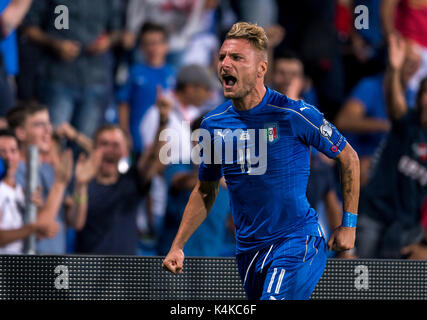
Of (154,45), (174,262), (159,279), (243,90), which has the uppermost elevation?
(154,45)

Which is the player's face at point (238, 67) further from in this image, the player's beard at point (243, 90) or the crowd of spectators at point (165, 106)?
the crowd of spectators at point (165, 106)

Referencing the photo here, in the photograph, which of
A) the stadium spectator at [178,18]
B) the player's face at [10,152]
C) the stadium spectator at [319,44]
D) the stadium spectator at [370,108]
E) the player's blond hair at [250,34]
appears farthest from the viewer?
the stadium spectator at [178,18]

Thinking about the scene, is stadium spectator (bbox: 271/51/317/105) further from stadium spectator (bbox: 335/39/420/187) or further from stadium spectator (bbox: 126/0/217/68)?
stadium spectator (bbox: 126/0/217/68)

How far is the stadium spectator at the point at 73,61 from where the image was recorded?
7.10 metres

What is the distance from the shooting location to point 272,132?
4.18 metres

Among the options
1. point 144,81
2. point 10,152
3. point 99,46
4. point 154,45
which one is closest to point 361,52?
point 154,45

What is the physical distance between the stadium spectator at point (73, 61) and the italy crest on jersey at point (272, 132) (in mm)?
3302

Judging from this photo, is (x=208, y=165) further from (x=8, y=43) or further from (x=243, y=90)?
(x=8, y=43)

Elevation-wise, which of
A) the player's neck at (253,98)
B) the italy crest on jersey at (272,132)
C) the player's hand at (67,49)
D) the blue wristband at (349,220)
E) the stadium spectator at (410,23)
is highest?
the stadium spectator at (410,23)

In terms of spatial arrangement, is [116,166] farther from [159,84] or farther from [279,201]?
[279,201]

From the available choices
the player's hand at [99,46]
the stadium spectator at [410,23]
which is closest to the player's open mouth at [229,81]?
the player's hand at [99,46]

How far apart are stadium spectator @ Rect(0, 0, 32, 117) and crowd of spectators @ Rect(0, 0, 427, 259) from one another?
13mm

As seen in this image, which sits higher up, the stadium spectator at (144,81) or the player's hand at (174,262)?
the stadium spectator at (144,81)

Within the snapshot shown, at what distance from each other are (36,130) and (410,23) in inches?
159
